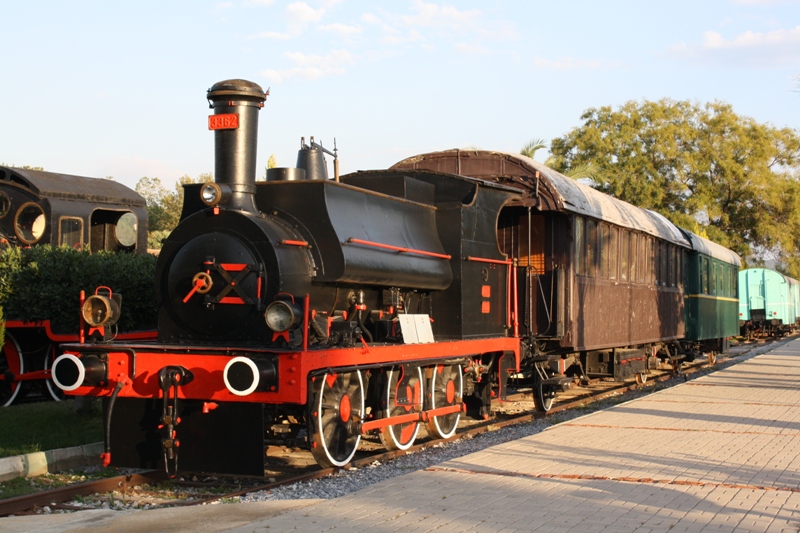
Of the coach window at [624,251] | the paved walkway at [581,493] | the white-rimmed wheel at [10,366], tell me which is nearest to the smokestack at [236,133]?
the paved walkway at [581,493]

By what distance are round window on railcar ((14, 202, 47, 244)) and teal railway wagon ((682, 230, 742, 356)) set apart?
14.8 m

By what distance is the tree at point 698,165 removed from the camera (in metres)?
46.4

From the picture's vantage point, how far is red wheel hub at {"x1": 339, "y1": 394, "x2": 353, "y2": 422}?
27.9 ft

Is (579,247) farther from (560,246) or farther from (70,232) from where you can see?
(70,232)

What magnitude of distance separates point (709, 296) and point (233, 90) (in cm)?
1826

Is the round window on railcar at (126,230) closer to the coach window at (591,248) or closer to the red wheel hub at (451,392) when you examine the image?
the red wheel hub at (451,392)

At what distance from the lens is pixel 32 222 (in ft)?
45.6

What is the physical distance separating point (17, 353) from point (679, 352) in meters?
15.3

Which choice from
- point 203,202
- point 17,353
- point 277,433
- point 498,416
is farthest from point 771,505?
point 17,353

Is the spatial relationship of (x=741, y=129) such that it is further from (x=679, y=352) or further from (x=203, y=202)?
(x=203, y=202)

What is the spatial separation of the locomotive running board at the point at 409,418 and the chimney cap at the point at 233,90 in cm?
331

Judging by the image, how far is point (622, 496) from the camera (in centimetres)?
663

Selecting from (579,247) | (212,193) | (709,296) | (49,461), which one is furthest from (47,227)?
(709,296)


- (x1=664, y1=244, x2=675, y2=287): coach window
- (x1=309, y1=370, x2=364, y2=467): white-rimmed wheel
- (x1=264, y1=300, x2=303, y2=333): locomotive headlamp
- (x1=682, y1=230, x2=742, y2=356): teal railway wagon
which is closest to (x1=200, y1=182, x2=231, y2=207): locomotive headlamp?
(x1=264, y1=300, x2=303, y2=333): locomotive headlamp
